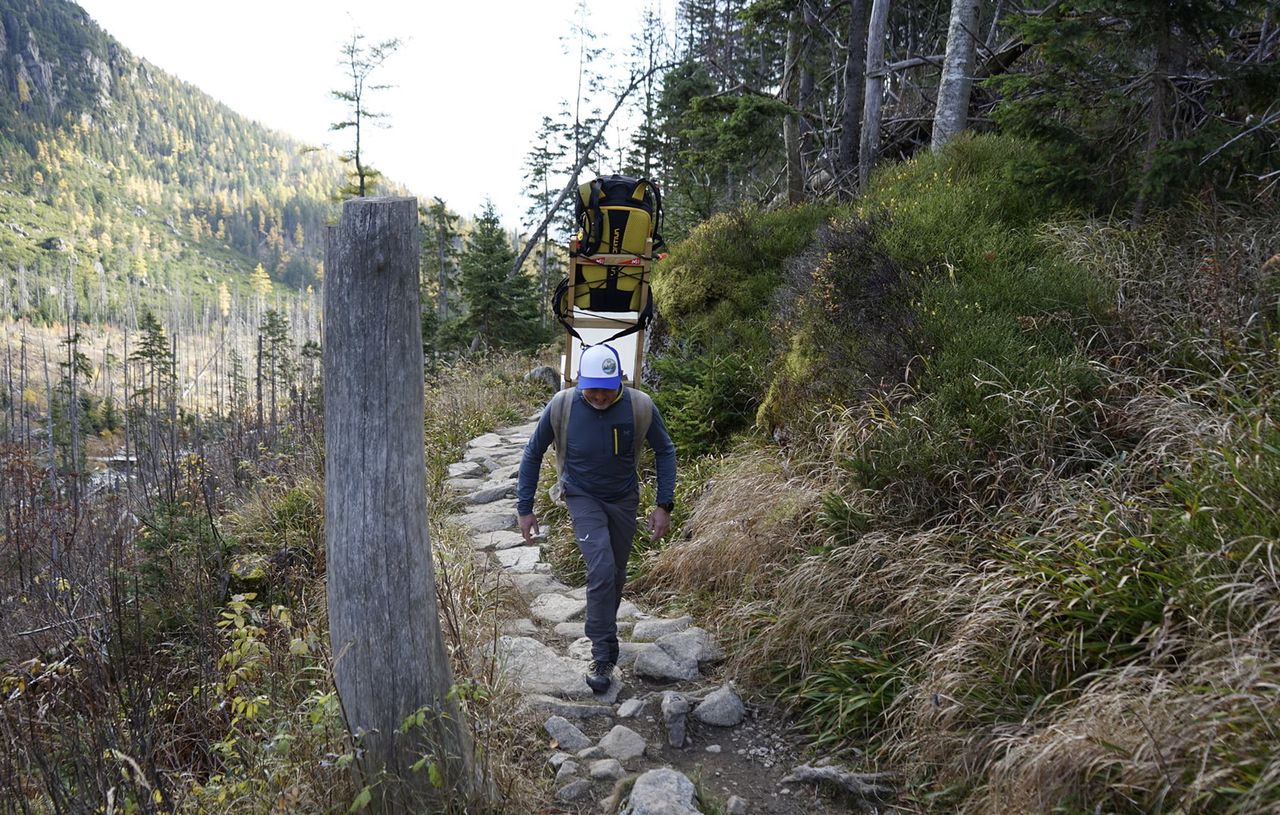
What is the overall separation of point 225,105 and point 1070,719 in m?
239

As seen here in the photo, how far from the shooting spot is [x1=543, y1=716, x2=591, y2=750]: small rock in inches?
142

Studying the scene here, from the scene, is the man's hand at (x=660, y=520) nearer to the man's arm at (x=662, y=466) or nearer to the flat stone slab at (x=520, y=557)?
the man's arm at (x=662, y=466)

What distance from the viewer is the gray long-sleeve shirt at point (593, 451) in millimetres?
4191

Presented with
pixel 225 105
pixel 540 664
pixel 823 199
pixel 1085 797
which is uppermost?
pixel 225 105

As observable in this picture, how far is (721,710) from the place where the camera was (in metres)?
3.86

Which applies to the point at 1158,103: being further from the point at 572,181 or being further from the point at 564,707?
the point at 572,181

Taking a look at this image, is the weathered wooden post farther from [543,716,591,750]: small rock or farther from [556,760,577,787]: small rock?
[543,716,591,750]: small rock

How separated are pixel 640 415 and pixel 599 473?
0.42 m

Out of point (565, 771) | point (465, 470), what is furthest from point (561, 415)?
point (465, 470)

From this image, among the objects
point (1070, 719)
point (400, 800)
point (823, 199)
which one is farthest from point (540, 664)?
point (823, 199)

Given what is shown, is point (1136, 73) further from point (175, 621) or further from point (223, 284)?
point (223, 284)

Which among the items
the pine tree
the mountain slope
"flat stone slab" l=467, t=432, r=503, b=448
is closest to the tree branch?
the pine tree

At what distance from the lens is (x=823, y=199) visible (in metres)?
11.1

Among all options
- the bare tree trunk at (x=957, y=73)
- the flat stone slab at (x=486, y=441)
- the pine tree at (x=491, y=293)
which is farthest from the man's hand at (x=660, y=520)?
the pine tree at (x=491, y=293)
